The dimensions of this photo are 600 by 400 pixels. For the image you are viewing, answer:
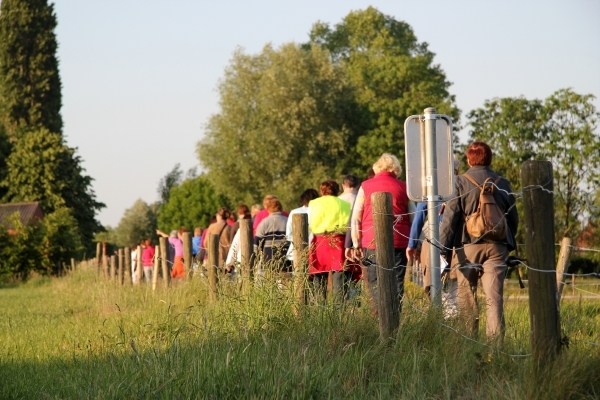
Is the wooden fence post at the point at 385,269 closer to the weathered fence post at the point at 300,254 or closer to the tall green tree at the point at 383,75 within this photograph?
the weathered fence post at the point at 300,254

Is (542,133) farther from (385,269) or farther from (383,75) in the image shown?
(385,269)

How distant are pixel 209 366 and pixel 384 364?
4.13 feet

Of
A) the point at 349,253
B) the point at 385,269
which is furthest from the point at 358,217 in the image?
the point at 385,269

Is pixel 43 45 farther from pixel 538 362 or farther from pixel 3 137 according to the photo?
pixel 538 362

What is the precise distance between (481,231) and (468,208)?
1.09ft

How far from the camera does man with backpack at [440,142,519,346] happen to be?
8.57 m

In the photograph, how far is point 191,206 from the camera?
109625mm

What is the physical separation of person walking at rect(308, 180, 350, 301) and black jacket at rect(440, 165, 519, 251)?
2185mm

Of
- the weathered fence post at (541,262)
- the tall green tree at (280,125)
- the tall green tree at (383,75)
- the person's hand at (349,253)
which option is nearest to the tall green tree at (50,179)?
the tall green tree at (280,125)

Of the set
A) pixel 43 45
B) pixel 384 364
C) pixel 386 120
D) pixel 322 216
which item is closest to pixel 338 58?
pixel 386 120

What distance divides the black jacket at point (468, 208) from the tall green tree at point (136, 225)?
376ft

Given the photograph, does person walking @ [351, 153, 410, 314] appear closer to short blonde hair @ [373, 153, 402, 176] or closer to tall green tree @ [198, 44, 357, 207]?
short blonde hair @ [373, 153, 402, 176]

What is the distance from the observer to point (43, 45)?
79375mm

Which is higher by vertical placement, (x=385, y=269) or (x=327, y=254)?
(x=327, y=254)
